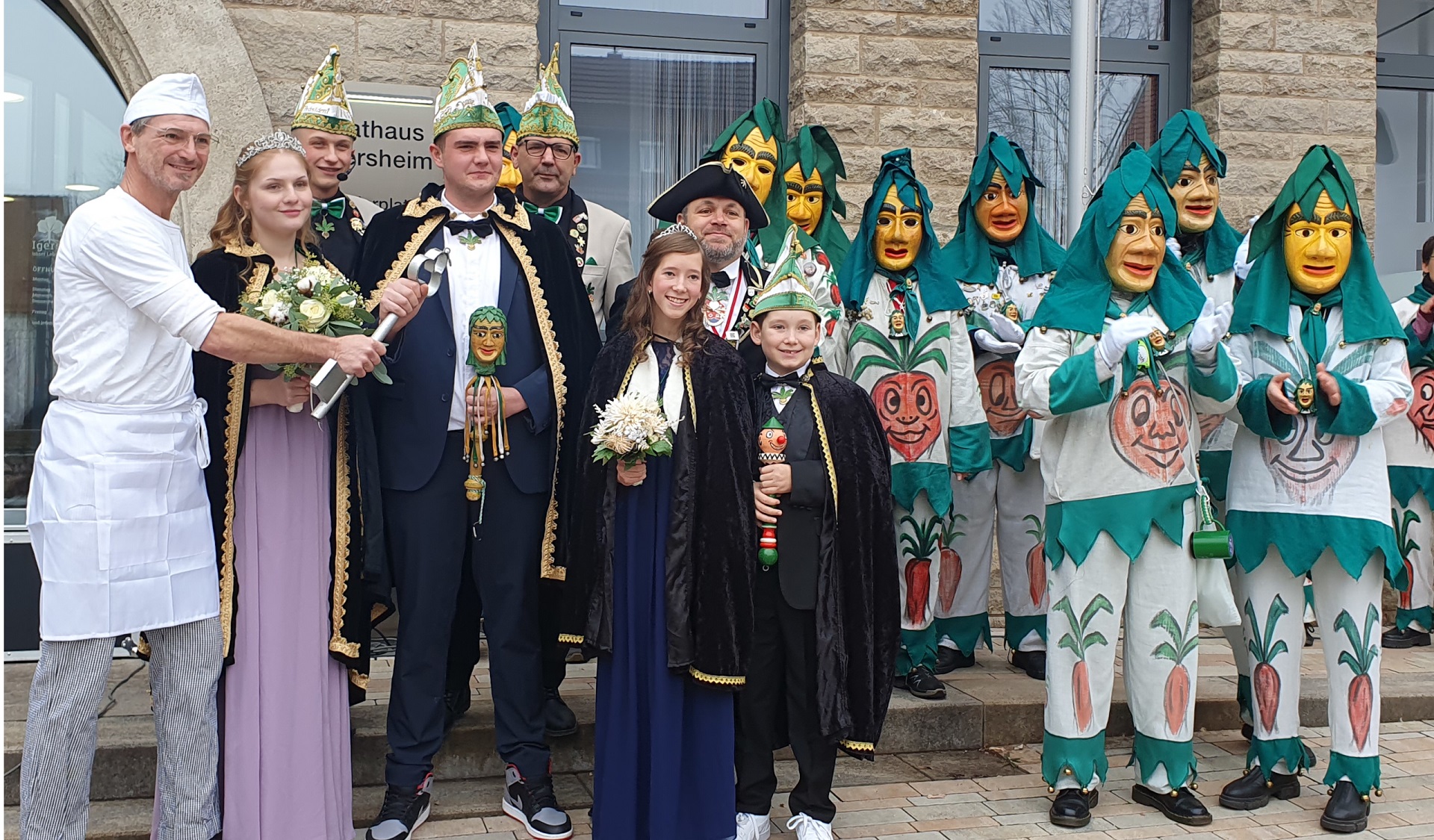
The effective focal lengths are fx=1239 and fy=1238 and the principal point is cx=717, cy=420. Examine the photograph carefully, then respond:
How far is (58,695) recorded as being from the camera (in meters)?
3.28

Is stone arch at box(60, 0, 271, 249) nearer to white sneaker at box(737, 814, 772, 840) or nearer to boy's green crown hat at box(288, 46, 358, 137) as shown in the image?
boy's green crown hat at box(288, 46, 358, 137)

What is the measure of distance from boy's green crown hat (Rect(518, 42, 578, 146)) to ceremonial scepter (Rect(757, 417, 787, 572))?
1.76 m

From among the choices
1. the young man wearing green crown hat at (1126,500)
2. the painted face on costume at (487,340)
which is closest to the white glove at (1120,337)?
the young man wearing green crown hat at (1126,500)

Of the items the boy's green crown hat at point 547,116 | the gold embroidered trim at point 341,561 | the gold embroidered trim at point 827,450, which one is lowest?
the gold embroidered trim at point 341,561

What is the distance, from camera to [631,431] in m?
3.66

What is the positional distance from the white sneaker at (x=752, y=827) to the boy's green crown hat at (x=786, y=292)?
1.65m

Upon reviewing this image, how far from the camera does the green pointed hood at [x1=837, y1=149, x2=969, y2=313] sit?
5.28 metres

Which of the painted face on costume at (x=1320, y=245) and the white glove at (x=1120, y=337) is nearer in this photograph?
the white glove at (x=1120, y=337)

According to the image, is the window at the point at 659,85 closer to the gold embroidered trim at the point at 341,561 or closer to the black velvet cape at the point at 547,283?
the black velvet cape at the point at 547,283

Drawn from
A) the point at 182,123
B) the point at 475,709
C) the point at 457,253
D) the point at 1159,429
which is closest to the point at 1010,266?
the point at 1159,429

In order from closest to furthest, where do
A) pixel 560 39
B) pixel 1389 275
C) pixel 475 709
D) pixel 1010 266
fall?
pixel 475 709 → pixel 1010 266 → pixel 560 39 → pixel 1389 275

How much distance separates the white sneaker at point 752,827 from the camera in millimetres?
4023

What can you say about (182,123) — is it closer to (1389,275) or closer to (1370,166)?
(1370,166)

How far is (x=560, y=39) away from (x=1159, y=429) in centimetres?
435
